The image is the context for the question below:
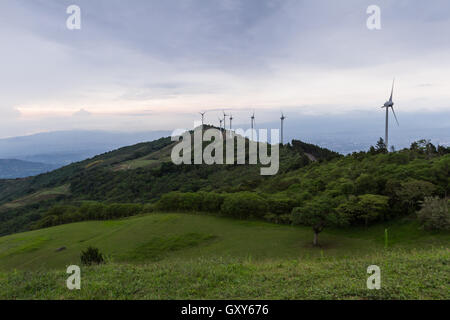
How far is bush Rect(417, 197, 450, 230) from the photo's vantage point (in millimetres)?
32812

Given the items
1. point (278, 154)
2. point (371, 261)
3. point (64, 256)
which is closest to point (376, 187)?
point (371, 261)

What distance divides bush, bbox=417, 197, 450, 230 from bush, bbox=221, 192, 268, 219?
83.9 ft

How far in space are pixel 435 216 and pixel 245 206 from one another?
29.9 m

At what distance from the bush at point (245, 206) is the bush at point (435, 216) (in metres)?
25.6

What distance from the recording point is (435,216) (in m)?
33.2

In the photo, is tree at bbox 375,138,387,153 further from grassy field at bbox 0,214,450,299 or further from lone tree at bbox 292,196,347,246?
grassy field at bbox 0,214,450,299

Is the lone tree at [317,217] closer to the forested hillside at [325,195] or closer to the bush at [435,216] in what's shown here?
the forested hillside at [325,195]

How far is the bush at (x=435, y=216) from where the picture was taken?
32812mm

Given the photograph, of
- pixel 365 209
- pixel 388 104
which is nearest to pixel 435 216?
pixel 365 209

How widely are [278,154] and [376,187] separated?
94.6 meters

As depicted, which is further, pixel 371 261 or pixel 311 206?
pixel 311 206

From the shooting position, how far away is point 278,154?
470 ft
